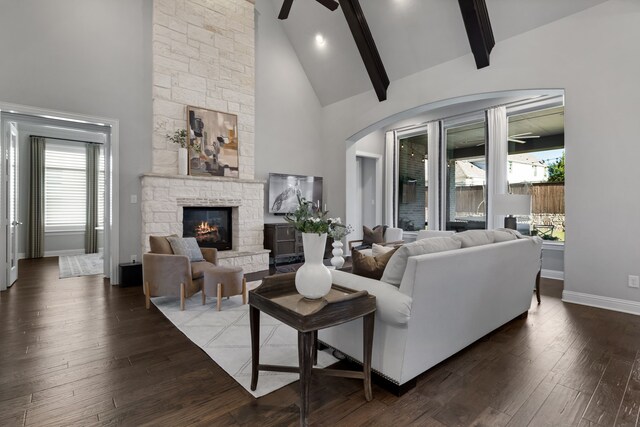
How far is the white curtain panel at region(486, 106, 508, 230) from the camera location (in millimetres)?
5957

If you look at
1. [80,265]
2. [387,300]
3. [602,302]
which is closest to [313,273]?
[387,300]

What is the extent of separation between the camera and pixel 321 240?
6.25 feet

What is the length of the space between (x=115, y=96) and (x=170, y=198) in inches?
66.7

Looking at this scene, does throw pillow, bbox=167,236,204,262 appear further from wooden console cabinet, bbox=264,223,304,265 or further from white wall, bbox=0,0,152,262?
wooden console cabinet, bbox=264,223,304,265

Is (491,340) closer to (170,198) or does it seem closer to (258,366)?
(258,366)

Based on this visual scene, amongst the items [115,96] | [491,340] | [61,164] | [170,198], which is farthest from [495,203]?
[61,164]

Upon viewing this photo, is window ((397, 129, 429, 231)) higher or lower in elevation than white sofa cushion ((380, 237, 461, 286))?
higher

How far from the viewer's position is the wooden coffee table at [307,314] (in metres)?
1.60

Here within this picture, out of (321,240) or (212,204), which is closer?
(321,240)

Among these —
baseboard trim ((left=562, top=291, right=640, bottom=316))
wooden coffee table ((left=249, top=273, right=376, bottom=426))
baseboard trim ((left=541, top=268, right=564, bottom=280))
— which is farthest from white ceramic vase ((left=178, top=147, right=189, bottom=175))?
baseboard trim ((left=541, top=268, right=564, bottom=280))

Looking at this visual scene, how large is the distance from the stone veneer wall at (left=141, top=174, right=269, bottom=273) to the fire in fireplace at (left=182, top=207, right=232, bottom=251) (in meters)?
0.15

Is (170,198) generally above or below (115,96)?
below

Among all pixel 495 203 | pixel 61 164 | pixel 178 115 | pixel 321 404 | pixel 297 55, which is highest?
pixel 297 55

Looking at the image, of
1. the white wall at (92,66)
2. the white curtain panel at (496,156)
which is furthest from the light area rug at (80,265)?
the white curtain panel at (496,156)
